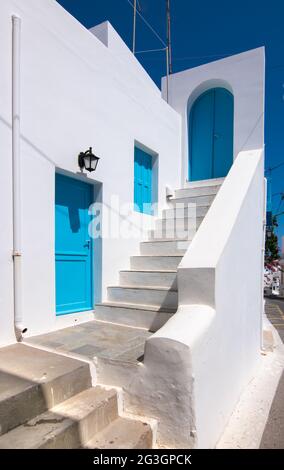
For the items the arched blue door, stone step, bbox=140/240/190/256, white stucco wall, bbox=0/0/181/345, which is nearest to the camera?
white stucco wall, bbox=0/0/181/345

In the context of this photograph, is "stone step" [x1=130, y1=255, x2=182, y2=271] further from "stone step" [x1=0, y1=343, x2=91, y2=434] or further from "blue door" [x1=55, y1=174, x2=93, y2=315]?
"stone step" [x1=0, y1=343, x2=91, y2=434]

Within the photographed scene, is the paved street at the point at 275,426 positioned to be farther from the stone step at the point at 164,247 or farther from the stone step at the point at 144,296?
the stone step at the point at 164,247

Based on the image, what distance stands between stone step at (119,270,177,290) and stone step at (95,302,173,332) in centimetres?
43

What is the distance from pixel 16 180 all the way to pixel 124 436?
7.97 ft

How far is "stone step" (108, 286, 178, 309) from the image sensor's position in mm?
3822

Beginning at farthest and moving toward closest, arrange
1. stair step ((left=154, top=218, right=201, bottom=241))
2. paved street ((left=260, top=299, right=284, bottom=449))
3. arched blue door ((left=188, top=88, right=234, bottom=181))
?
1. arched blue door ((left=188, top=88, right=234, bottom=181))
2. stair step ((left=154, top=218, right=201, bottom=241))
3. paved street ((left=260, top=299, right=284, bottom=449))

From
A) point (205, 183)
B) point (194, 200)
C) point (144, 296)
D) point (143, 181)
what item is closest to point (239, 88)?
point (205, 183)

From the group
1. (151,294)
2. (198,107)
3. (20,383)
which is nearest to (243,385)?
(151,294)

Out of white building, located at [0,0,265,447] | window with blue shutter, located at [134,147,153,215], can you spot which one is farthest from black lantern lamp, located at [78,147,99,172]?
window with blue shutter, located at [134,147,153,215]

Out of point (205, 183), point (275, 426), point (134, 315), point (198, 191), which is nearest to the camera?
point (275, 426)

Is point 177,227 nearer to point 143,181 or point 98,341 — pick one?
point 143,181

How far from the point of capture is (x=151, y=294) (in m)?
3.96

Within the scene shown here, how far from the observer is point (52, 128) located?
3.53 metres

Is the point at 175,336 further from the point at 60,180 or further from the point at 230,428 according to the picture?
the point at 60,180
